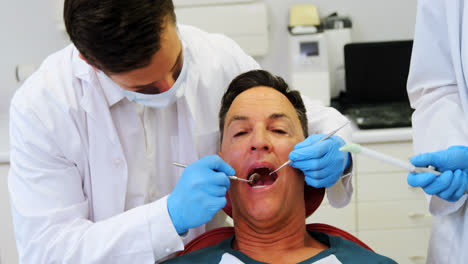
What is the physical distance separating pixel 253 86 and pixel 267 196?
0.39m

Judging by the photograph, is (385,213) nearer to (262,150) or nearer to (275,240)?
(275,240)

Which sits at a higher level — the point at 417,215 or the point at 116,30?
the point at 116,30

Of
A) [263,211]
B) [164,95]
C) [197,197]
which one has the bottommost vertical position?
[263,211]

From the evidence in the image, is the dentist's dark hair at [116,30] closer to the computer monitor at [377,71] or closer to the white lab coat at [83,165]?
the white lab coat at [83,165]

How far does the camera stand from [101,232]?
1.32 meters

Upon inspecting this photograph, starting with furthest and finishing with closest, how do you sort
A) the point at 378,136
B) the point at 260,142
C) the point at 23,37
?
the point at 23,37, the point at 378,136, the point at 260,142

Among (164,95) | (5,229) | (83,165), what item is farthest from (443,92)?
(5,229)

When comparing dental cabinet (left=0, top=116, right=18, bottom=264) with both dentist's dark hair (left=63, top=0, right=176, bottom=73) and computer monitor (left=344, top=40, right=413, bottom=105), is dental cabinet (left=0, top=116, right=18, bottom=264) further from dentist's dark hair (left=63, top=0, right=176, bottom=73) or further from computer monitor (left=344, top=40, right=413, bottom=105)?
computer monitor (left=344, top=40, right=413, bottom=105)

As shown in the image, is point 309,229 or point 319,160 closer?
point 319,160

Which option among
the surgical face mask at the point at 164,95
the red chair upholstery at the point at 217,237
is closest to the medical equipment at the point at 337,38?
the red chair upholstery at the point at 217,237

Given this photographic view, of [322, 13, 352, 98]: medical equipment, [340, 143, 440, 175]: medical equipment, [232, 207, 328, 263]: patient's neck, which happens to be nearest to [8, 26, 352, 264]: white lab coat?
[232, 207, 328, 263]: patient's neck

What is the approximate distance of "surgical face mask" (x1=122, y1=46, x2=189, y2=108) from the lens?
4.42ft

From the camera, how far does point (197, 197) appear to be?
51.3 inches

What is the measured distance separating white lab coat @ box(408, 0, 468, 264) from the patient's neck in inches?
14.6
